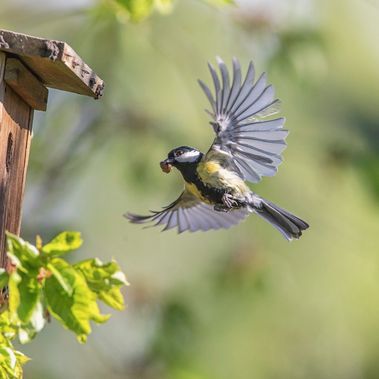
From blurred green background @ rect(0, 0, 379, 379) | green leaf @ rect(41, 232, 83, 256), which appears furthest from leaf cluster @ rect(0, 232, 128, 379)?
blurred green background @ rect(0, 0, 379, 379)

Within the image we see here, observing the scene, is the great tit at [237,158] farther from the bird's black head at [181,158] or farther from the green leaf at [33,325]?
the green leaf at [33,325]

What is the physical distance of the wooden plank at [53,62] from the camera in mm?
2889

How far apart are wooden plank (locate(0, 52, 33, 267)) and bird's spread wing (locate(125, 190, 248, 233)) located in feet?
Result: 3.11

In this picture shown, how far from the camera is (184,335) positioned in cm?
676

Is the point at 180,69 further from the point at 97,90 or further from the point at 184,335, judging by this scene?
the point at 97,90

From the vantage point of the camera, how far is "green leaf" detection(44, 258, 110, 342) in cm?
254

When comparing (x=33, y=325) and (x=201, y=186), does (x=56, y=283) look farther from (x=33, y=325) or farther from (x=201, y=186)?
(x=201, y=186)

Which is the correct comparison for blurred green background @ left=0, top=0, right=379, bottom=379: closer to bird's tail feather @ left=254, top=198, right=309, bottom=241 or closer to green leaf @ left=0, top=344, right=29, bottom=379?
bird's tail feather @ left=254, top=198, right=309, bottom=241

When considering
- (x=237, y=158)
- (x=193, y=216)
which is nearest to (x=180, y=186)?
(x=193, y=216)

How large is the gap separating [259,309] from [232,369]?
63 centimetres

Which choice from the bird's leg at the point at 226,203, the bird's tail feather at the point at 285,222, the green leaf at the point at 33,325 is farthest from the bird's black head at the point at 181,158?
the green leaf at the point at 33,325

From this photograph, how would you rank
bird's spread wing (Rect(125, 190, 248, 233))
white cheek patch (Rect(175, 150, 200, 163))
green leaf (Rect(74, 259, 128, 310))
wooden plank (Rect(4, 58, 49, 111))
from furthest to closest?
1. bird's spread wing (Rect(125, 190, 248, 233))
2. white cheek patch (Rect(175, 150, 200, 163))
3. wooden plank (Rect(4, 58, 49, 111))
4. green leaf (Rect(74, 259, 128, 310))

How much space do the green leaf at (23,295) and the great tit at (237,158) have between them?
131 cm

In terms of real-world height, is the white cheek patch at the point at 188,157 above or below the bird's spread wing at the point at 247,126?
below
